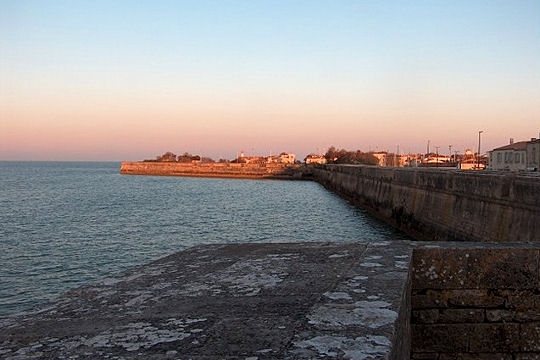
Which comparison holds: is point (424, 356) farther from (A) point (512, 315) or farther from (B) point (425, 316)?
(A) point (512, 315)

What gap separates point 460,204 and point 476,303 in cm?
1331

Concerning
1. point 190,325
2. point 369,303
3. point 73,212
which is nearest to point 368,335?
point 369,303

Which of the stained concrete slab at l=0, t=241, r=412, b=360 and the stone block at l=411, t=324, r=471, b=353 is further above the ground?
the stained concrete slab at l=0, t=241, r=412, b=360

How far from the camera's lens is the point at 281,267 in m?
4.01

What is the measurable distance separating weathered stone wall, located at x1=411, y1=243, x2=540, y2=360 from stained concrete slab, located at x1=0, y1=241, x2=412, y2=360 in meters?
0.35

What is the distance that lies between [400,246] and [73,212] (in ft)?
103

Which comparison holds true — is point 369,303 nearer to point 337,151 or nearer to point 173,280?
point 173,280

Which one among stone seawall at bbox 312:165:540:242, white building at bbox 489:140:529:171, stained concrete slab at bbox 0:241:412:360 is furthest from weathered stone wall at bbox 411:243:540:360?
white building at bbox 489:140:529:171

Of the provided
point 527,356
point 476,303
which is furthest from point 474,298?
point 527,356

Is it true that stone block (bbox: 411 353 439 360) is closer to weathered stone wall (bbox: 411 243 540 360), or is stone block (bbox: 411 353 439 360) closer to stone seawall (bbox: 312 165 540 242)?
weathered stone wall (bbox: 411 243 540 360)

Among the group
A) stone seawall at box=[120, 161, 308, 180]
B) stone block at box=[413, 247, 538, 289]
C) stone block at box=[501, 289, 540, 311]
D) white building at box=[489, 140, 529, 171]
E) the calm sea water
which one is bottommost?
the calm sea water

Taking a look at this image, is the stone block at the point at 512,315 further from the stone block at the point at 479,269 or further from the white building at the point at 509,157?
the white building at the point at 509,157

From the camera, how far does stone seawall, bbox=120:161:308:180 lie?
92.2m

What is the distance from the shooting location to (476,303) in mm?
4035
